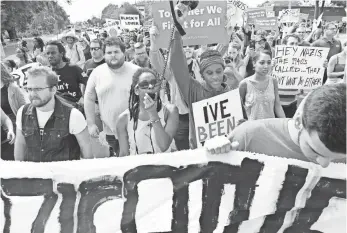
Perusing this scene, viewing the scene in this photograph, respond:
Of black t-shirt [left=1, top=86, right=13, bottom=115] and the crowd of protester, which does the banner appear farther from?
black t-shirt [left=1, top=86, right=13, bottom=115]

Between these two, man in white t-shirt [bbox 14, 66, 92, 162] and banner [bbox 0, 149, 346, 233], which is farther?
man in white t-shirt [bbox 14, 66, 92, 162]

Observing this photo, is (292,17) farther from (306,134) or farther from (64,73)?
(306,134)

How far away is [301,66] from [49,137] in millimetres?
3581

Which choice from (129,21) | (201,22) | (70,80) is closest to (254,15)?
(129,21)

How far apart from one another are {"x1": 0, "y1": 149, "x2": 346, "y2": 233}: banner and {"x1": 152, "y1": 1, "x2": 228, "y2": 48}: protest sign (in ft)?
6.58

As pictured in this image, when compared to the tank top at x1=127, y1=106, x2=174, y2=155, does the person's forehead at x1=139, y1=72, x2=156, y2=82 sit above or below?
above

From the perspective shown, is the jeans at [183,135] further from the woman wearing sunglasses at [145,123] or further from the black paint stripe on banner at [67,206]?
the black paint stripe on banner at [67,206]

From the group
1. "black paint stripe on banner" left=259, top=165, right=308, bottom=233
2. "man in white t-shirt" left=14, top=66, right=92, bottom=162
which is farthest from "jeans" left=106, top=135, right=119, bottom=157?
"black paint stripe on banner" left=259, top=165, right=308, bottom=233

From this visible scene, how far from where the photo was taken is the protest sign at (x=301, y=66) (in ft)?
16.0

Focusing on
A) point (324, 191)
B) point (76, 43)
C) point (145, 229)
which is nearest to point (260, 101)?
point (324, 191)

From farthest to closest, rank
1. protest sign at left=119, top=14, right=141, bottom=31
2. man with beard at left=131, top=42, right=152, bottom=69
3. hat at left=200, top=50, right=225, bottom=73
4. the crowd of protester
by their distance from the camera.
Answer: protest sign at left=119, top=14, right=141, bottom=31 → man with beard at left=131, top=42, right=152, bottom=69 → hat at left=200, top=50, right=225, bottom=73 → the crowd of protester

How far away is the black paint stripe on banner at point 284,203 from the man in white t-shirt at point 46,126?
4.23 ft

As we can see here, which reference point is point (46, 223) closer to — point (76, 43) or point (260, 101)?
point (260, 101)

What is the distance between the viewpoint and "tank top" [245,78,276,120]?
3361 mm
